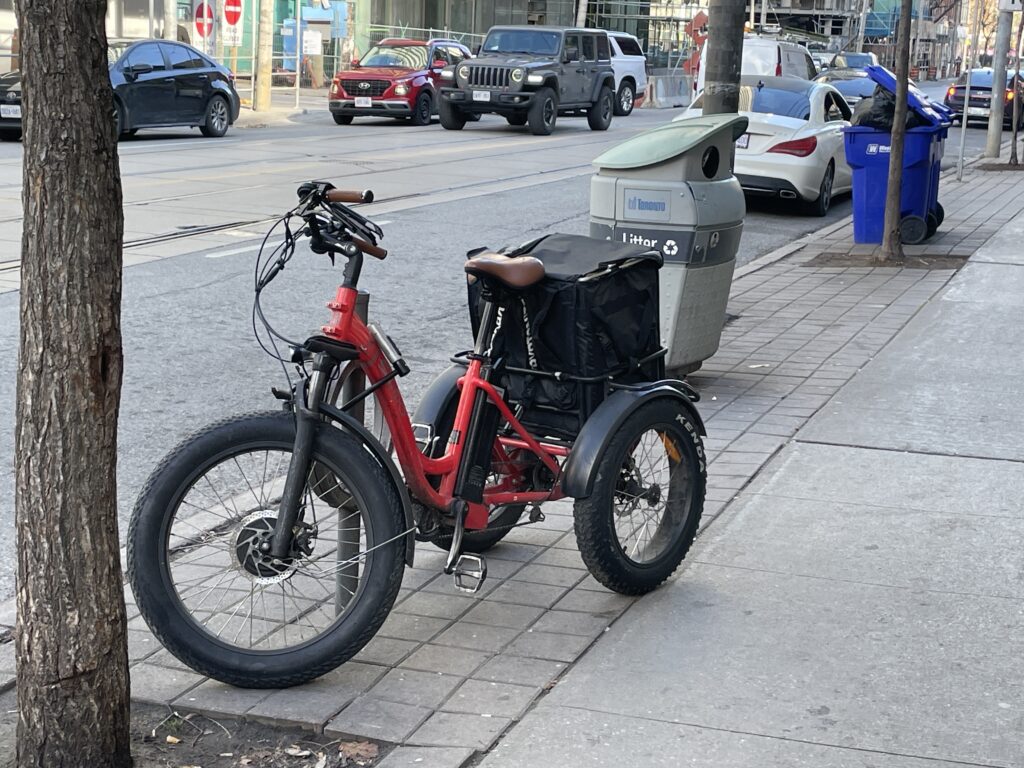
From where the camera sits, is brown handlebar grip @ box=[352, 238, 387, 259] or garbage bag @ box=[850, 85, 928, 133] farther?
garbage bag @ box=[850, 85, 928, 133]

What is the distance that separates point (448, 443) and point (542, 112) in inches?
888

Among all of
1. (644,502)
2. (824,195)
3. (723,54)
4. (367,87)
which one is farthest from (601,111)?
(644,502)

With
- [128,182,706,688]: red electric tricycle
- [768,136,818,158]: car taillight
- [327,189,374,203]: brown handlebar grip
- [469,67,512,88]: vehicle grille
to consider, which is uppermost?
[469,67,512,88]: vehicle grille

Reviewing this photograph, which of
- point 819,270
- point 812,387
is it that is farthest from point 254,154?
point 812,387

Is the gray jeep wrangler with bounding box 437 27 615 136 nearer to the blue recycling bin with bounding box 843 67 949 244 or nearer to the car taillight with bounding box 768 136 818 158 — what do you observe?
the car taillight with bounding box 768 136 818 158

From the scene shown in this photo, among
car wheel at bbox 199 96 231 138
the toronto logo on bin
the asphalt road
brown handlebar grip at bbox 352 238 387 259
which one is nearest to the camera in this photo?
brown handlebar grip at bbox 352 238 387 259

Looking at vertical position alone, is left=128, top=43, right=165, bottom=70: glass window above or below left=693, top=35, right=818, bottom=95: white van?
below

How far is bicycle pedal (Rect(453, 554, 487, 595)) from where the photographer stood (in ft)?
14.0

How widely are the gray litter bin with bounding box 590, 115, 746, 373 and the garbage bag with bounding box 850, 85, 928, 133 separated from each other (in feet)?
20.7

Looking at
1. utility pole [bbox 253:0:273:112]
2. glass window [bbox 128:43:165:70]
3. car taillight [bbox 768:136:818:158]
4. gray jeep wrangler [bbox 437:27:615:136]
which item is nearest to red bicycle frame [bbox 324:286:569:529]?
car taillight [bbox 768:136:818:158]

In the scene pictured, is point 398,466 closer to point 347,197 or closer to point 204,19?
point 347,197

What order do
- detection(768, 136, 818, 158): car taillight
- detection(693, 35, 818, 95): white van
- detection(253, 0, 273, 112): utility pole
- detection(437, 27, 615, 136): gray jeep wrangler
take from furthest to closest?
detection(253, 0, 273, 112): utility pole
detection(437, 27, 615, 136): gray jeep wrangler
detection(693, 35, 818, 95): white van
detection(768, 136, 818, 158): car taillight

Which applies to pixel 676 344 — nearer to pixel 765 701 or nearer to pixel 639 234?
pixel 639 234

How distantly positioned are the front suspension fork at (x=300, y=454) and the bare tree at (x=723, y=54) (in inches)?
219
